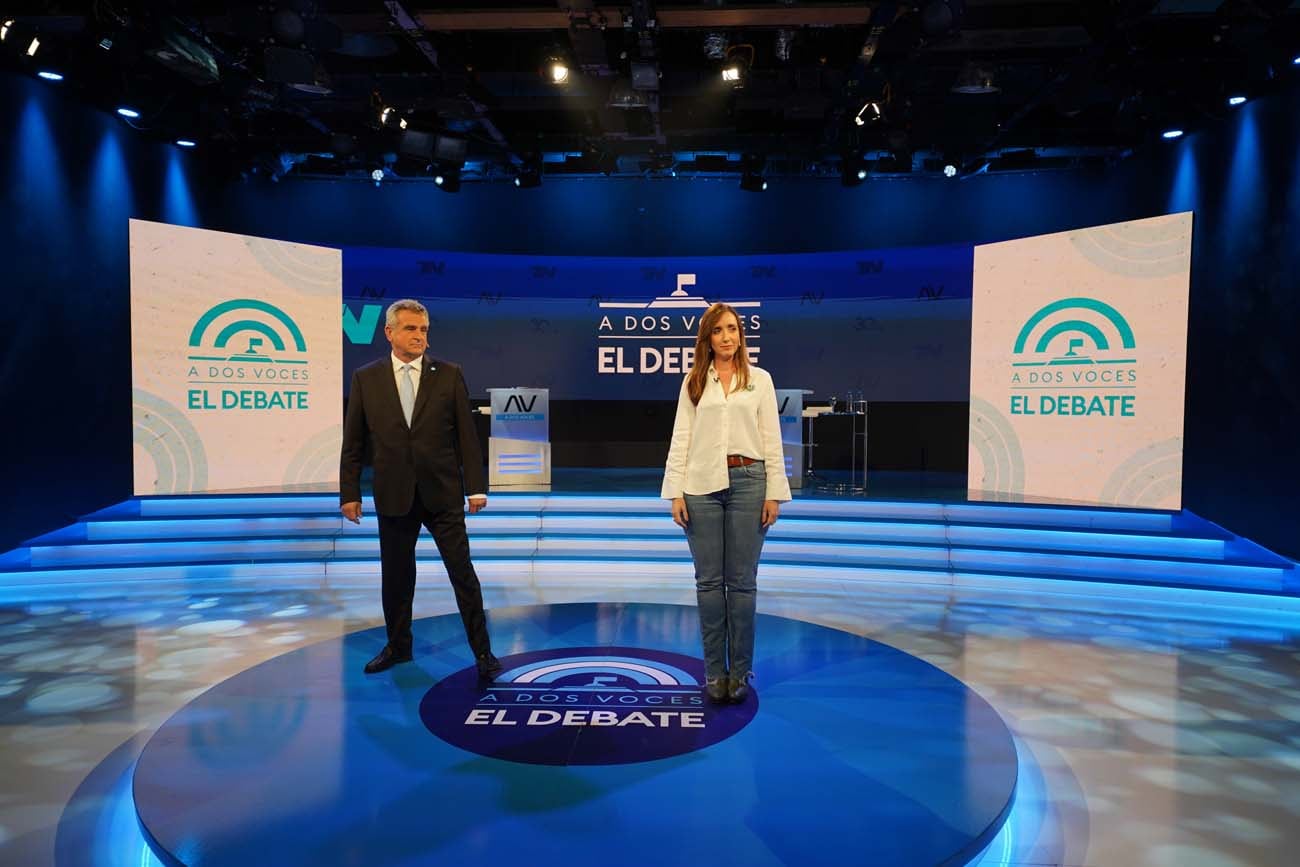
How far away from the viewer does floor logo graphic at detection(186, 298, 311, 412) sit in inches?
246

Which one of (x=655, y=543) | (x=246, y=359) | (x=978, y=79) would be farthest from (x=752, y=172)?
(x=246, y=359)

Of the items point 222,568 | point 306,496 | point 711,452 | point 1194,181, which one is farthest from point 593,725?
point 1194,181

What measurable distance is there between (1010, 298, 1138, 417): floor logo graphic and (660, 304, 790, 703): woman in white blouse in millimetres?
4467

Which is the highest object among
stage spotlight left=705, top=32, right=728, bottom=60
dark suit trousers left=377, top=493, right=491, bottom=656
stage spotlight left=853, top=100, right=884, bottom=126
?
stage spotlight left=705, top=32, right=728, bottom=60

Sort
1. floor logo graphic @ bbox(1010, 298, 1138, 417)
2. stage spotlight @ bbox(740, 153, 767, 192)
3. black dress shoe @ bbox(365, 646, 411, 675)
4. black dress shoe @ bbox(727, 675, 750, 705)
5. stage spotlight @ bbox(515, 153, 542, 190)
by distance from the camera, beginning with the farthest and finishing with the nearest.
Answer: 1. stage spotlight @ bbox(515, 153, 542, 190)
2. stage spotlight @ bbox(740, 153, 767, 192)
3. floor logo graphic @ bbox(1010, 298, 1138, 417)
4. black dress shoe @ bbox(365, 646, 411, 675)
5. black dress shoe @ bbox(727, 675, 750, 705)

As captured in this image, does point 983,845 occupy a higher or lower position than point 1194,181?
lower

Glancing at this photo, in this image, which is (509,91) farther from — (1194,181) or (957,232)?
(1194,181)

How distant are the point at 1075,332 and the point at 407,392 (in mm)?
5326

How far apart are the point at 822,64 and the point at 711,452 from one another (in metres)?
5.18

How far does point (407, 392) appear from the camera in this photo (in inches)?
119

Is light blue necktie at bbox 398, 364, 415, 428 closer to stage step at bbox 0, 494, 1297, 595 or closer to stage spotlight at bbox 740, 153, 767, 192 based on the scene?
stage step at bbox 0, 494, 1297, 595

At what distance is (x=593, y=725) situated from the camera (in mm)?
2557

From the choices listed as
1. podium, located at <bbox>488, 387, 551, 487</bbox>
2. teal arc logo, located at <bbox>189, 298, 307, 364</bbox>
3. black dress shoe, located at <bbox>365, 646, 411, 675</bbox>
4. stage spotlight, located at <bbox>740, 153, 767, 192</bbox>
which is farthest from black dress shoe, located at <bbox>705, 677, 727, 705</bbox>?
stage spotlight, located at <bbox>740, 153, 767, 192</bbox>

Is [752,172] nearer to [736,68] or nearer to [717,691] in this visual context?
[736,68]
